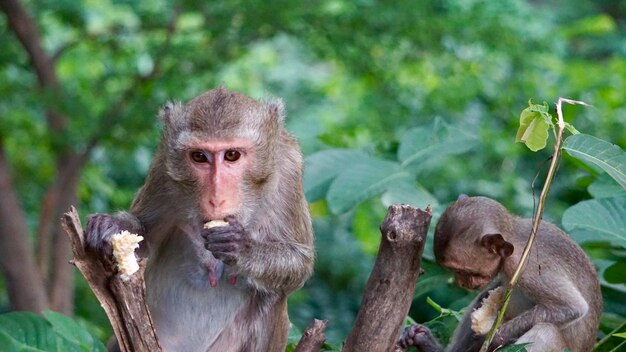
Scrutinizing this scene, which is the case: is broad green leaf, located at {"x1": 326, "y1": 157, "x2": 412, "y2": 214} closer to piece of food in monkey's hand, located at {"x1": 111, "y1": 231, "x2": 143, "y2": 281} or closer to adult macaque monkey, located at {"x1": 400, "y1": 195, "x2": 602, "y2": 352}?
adult macaque monkey, located at {"x1": 400, "y1": 195, "x2": 602, "y2": 352}

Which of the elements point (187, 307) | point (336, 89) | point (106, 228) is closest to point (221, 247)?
point (106, 228)

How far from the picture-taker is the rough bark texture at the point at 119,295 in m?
2.61

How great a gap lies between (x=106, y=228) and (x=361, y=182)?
3.72ft

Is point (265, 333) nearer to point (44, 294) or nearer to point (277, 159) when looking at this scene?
point (277, 159)

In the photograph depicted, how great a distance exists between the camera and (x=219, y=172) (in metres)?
3.14

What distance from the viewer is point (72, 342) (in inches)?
108

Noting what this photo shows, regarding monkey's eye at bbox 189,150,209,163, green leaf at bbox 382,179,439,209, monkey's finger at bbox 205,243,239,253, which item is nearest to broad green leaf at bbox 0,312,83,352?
monkey's finger at bbox 205,243,239,253

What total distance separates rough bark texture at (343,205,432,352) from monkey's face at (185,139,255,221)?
674 mm

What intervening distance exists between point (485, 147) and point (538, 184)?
774 mm

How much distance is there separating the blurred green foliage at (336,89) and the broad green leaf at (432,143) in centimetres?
34

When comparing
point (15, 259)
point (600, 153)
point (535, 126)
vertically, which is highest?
point (535, 126)

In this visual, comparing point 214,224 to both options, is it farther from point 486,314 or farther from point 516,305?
point 516,305

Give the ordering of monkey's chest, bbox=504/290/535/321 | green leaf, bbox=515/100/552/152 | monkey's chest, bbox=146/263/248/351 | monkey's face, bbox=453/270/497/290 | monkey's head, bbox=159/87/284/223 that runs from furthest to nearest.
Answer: monkey's chest, bbox=146/263/248/351
monkey's chest, bbox=504/290/535/321
monkey's face, bbox=453/270/497/290
monkey's head, bbox=159/87/284/223
green leaf, bbox=515/100/552/152

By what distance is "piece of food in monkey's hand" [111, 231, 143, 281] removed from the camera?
→ 260 cm
